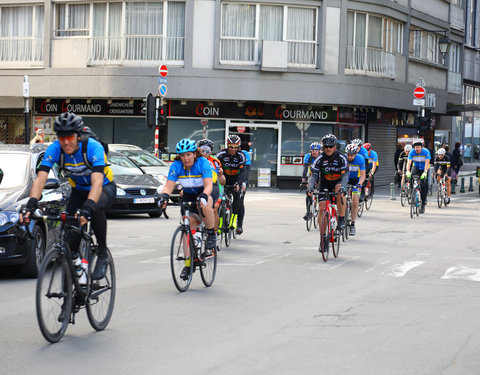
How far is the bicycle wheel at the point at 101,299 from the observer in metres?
7.66

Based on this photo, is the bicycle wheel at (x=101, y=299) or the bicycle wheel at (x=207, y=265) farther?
the bicycle wheel at (x=207, y=265)

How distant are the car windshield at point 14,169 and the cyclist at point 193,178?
82.2 inches

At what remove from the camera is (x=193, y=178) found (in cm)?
1045

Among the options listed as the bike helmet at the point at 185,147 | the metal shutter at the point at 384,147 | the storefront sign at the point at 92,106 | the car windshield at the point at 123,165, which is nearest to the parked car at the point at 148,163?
the car windshield at the point at 123,165

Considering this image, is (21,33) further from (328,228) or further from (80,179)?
(80,179)

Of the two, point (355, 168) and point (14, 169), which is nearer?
point (14, 169)

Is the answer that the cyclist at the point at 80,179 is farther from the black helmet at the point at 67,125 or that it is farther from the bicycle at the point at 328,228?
the bicycle at the point at 328,228

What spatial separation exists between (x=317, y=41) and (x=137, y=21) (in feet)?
22.6

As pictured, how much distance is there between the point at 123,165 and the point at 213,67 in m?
13.0

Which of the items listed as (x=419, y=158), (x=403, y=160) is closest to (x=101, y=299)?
(x=419, y=158)

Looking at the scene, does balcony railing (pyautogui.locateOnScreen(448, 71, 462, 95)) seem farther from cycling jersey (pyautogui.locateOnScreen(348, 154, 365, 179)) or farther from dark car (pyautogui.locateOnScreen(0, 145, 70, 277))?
dark car (pyautogui.locateOnScreen(0, 145, 70, 277))

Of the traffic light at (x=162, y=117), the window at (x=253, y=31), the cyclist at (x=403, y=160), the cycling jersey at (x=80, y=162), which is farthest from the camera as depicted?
the window at (x=253, y=31)

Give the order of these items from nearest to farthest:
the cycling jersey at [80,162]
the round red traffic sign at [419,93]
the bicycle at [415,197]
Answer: the cycling jersey at [80,162], the bicycle at [415,197], the round red traffic sign at [419,93]

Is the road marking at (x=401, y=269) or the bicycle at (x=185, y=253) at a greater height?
the bicycle at (x=185, y=253)
